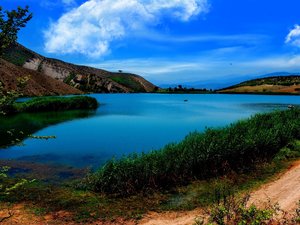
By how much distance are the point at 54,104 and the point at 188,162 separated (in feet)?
183

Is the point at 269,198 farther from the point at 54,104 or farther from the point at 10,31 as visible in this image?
the point at 54,104

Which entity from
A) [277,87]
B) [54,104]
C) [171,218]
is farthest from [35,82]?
[171,218]

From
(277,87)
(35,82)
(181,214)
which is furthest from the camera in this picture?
(277,87)

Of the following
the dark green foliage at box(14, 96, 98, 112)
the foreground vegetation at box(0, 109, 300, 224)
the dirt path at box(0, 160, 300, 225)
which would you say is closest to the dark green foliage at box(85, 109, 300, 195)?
the foreground vegetation at box(0, 109, 300, 224)

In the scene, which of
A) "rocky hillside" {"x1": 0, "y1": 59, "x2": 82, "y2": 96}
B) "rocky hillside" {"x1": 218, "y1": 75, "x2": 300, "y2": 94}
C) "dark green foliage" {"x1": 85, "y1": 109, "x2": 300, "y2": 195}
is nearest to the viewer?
"dark green foliage" {"x1": 85, "y1": 109, "x2": 300, "y2": 195}

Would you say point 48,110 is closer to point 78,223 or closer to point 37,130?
point 37,130

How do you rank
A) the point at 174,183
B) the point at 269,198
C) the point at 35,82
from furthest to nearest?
the point at 35,82 < the point at 174,183 < the point at 269,198

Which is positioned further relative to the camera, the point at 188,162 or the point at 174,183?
the point at 188,162

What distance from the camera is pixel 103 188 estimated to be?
16.8m

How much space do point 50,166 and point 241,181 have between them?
1235 centimetres

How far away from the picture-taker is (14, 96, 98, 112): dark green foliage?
65500mm

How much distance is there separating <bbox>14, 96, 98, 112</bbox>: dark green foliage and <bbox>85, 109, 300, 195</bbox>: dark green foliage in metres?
49.8

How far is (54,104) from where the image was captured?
6975 centimetres

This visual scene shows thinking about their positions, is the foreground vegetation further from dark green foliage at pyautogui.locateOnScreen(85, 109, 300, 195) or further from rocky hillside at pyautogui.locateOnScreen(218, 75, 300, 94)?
rocky hillside at pyautogui.locateOnScreen(218, 75, 300, 94)
